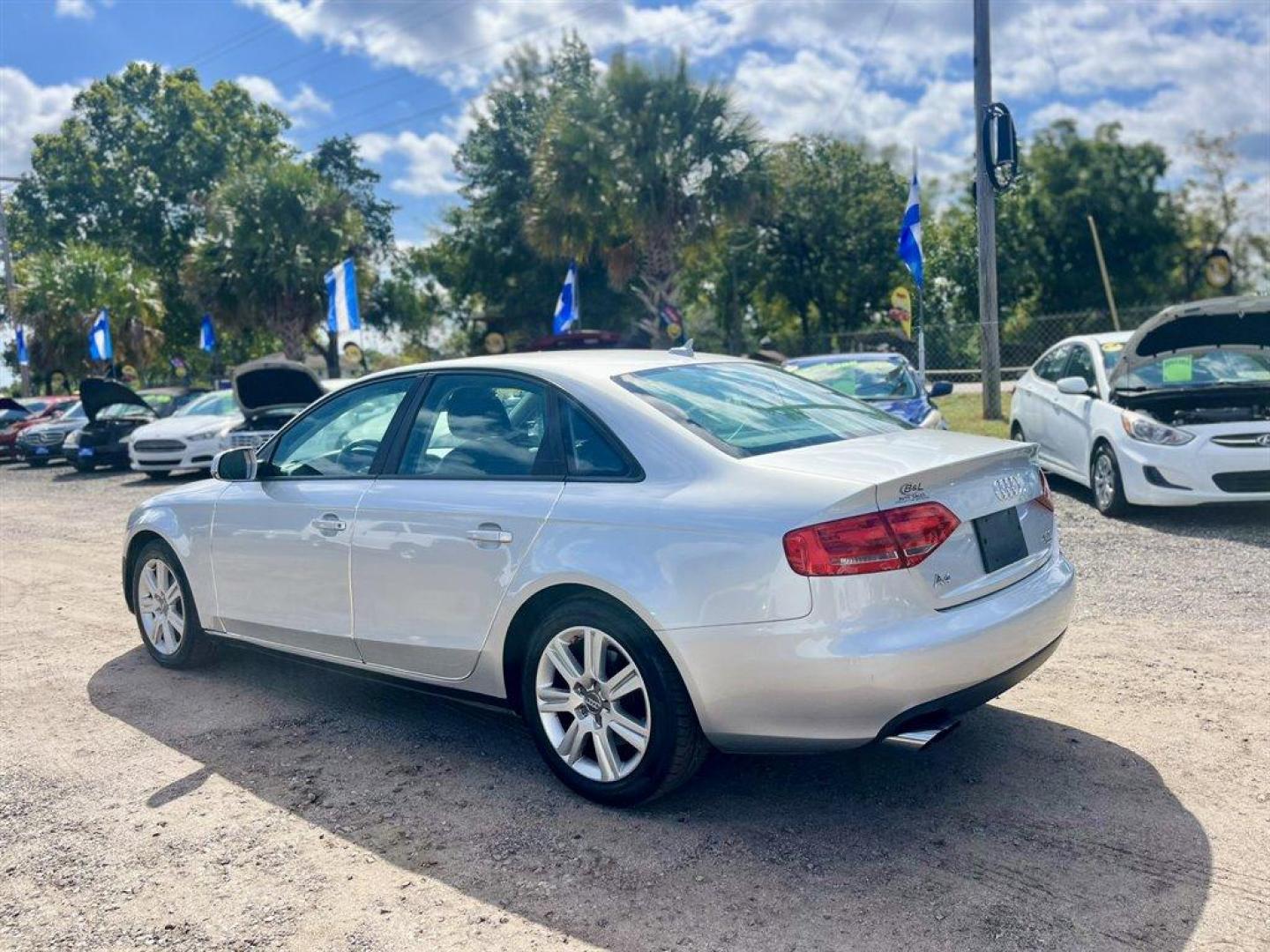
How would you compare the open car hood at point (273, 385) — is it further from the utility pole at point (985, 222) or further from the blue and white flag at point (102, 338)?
the blue and white flag at point (102, 338)

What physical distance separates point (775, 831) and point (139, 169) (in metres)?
51.0

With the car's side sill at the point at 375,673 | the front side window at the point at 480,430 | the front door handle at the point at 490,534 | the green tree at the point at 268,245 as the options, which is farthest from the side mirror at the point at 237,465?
the green tree at the point at 268,245

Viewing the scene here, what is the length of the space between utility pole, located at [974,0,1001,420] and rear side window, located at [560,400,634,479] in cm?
1353

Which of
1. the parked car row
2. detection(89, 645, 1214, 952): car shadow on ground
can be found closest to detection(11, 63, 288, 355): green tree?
the parked car row

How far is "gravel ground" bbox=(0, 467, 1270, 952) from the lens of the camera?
2967mm

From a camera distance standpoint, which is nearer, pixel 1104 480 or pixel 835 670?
pixel 835 670

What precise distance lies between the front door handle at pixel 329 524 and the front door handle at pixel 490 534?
2.47 feet

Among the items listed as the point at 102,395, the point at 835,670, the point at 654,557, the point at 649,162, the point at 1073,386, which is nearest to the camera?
the point at 835,670

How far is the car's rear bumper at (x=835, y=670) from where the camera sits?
3193mm

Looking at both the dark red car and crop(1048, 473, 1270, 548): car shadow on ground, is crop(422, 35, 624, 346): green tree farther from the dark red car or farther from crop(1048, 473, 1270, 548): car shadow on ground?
crop(1048, 473, 1270, 548): car shadow on ground

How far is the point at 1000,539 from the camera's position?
3.64 meters

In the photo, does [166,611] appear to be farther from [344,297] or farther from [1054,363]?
[344,297]

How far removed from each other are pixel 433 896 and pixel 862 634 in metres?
1.45

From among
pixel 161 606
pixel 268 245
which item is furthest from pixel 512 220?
pixel 161 606
